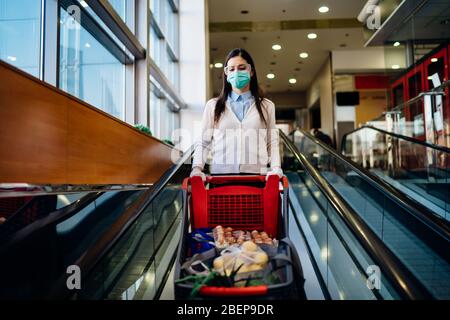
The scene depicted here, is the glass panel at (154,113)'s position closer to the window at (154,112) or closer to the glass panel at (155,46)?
the window at (154,112)

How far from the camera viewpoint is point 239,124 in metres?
2.90

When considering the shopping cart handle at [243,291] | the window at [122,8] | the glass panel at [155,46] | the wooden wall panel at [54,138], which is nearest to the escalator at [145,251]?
the wooden wall panel at [54,138]

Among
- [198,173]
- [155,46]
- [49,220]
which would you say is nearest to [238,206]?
[198,173]

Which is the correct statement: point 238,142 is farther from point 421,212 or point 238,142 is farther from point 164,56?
point 164,56

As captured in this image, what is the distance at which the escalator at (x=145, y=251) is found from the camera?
183 centimetres

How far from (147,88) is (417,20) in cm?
614

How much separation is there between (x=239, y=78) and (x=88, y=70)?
2.92 m

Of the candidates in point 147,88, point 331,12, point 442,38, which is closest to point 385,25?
point 442,38

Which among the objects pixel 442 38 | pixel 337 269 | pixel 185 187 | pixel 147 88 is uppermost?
pixel 442 38

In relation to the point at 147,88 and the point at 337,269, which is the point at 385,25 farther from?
the point at 337,269

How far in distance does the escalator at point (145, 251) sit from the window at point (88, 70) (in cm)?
143

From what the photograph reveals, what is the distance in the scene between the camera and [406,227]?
14.0ft

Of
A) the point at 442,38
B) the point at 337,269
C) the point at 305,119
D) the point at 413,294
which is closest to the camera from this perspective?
the point at 413,294

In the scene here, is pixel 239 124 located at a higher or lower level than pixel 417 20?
lower
